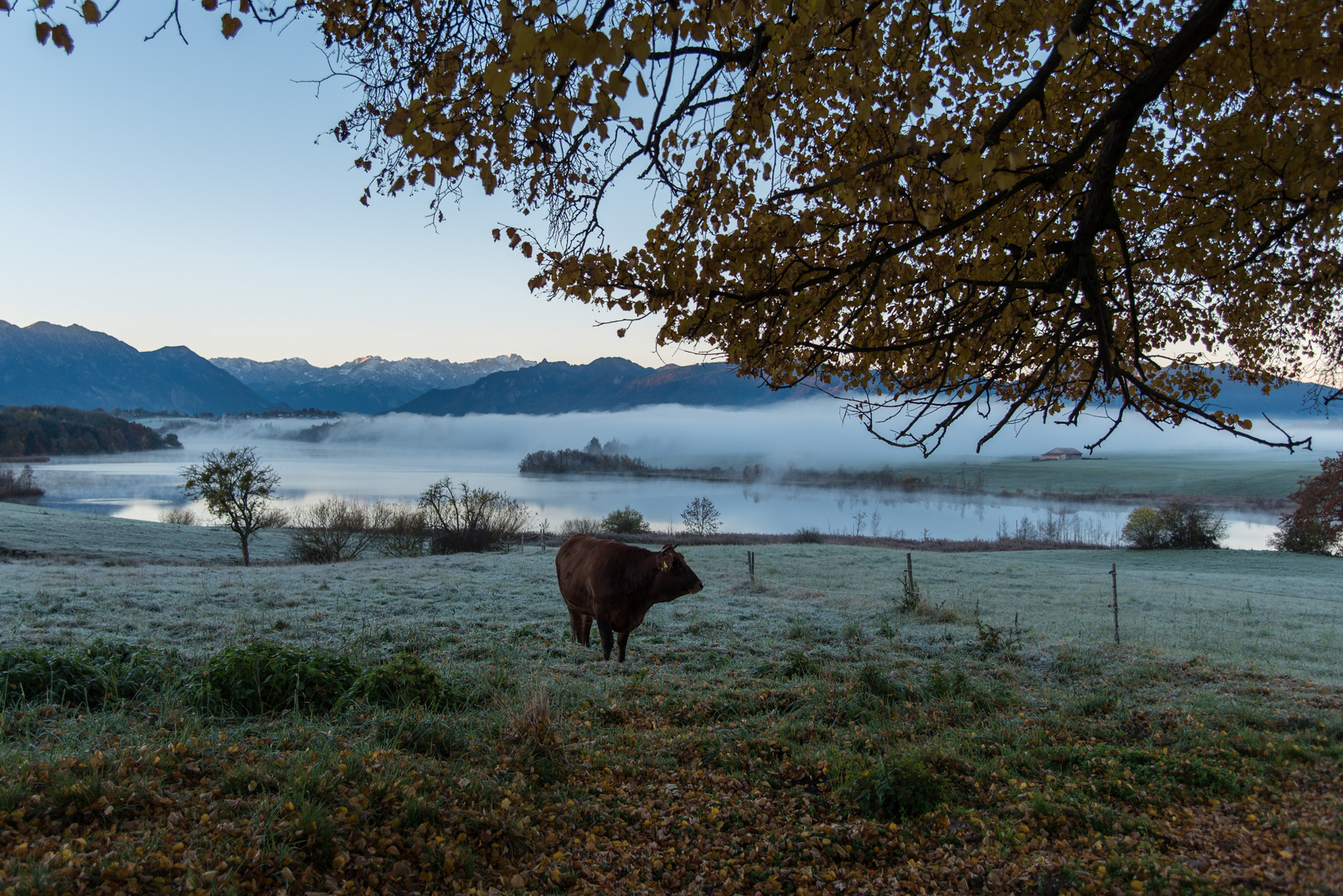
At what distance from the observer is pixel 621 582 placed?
30.6 ft

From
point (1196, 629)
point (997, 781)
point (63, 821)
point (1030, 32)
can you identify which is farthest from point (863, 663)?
point (1196, 629)

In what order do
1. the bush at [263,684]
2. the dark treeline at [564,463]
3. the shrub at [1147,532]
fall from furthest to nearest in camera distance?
the dark treeline at [564,463], the shrub at [1147,532], the bush at [263,684]

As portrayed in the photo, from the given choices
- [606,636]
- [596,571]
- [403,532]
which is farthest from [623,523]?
[596,571]

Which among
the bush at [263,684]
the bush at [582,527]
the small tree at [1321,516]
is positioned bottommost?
the bush at [582,527]

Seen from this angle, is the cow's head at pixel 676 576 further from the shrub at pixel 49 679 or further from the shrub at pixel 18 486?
the shrub at pixel 18 486

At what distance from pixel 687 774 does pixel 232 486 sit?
46.7m

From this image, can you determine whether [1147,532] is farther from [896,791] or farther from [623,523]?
[896,791]

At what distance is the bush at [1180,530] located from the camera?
4825 centimetres

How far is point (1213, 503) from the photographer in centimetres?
9694

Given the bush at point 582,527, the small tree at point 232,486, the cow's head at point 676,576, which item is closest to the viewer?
the cow's head at point 676,576

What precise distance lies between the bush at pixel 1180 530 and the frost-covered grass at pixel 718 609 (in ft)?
46.8

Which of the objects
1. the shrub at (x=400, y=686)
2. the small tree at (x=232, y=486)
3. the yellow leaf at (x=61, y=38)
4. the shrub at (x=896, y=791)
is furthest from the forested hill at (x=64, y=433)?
the shrub at (x=896, y=791)

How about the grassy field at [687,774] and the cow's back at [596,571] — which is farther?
the cow's back at [596,571]

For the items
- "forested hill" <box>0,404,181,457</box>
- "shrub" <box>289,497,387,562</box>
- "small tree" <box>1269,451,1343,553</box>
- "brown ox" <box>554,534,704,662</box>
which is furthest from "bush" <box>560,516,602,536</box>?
"forested hill" <box>0,404,181,457</box>
